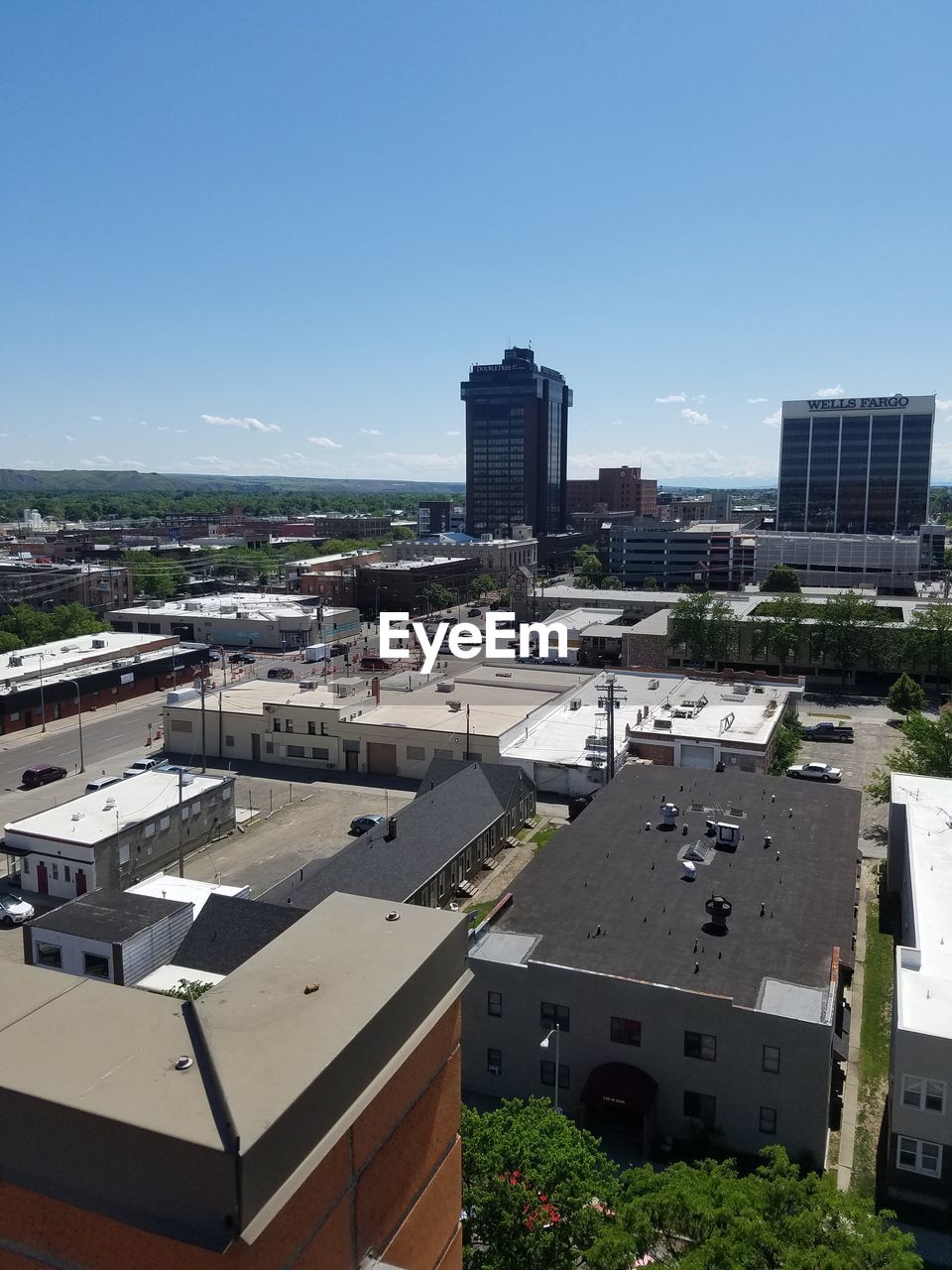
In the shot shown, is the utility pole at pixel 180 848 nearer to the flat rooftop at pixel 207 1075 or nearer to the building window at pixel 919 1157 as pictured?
the building window at pixel 919 1157

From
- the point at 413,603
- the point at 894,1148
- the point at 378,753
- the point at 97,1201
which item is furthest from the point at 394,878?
the point at 413,603

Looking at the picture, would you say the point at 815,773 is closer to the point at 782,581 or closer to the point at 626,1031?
the point at 626,1031

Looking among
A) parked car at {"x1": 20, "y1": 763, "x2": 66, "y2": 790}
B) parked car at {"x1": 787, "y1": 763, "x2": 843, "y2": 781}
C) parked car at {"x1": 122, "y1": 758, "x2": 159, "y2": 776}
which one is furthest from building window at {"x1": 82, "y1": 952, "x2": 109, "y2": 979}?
parked car at {"x1": 787, "y1": 763, "x2": 843, "y2": 781}

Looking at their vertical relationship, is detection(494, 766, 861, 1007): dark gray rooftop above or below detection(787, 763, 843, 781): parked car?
above

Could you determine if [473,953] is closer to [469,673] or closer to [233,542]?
[469,673]

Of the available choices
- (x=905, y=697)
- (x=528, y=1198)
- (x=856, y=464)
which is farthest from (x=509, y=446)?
(x=528, y=1198)

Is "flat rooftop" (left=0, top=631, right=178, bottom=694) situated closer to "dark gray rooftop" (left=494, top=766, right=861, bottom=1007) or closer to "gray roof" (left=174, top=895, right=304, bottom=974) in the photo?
"gray roof" (left=174, top=895, right=304, bottom=974)

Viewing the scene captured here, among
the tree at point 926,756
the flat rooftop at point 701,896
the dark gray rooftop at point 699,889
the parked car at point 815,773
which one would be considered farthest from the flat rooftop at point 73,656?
the tree at point 926,756

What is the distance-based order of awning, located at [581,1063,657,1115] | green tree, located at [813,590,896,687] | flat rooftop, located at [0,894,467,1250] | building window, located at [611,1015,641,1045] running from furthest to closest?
green tree, located at [813,590,896,687] < building window, located at [611,1015,641,1045] < awning, located at [581,1063,657,1115] < flat rooftop, located at [0,894,467,1250]
